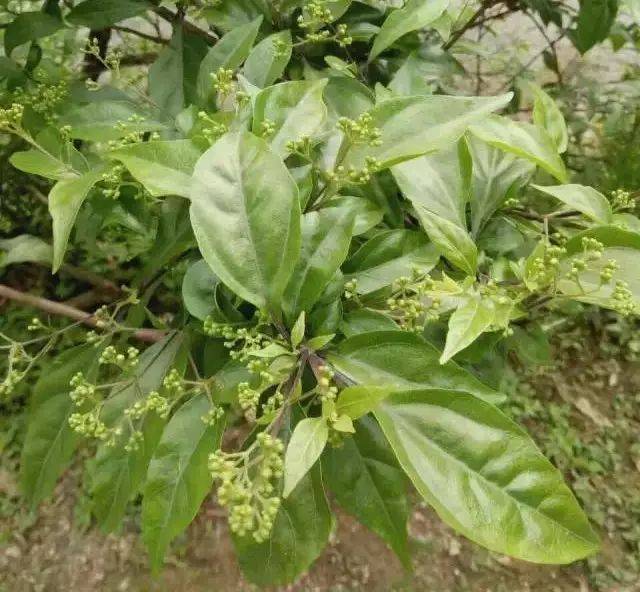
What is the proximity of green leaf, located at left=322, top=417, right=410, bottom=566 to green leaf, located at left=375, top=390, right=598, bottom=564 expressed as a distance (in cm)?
14

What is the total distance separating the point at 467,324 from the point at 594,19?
751 mm

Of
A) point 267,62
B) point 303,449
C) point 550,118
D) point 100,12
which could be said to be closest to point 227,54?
point 267,62

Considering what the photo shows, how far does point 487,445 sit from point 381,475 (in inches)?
7.2

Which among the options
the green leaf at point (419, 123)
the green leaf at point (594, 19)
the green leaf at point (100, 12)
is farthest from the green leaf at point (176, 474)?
the green leaf at point (594, 19)

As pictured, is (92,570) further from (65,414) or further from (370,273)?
(370,273)

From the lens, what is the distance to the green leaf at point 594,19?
1010 millimetres

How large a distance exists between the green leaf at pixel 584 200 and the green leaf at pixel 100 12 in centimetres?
62

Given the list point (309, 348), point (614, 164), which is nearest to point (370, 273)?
point (309, 348)

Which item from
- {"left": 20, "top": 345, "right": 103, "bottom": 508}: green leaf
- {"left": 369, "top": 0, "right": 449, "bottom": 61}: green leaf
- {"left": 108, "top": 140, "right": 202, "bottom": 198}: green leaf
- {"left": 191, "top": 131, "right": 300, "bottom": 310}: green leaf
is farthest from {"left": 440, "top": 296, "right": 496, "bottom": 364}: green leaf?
{"left": 20, "top": 345, "right": 103, "bottom": 508}: green leaf

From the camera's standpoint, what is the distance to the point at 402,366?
0.56 m

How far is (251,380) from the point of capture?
1.97 ft

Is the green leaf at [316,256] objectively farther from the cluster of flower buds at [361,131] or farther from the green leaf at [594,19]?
the green leaf at [594,19]

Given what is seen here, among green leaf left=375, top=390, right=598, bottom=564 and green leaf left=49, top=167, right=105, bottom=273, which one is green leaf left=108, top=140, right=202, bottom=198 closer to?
green leaf left=49, top=167, right=105, bottom=273

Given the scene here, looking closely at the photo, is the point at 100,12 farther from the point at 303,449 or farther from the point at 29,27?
the point at 303,449
